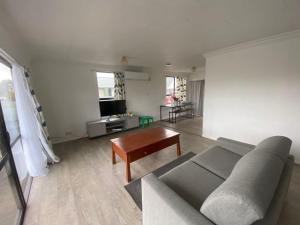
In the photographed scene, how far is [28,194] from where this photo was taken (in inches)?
73.1

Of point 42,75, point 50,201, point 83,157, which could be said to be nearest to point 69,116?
point 42,75

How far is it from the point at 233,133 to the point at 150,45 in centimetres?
284

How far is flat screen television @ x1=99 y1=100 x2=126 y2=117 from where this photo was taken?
14.2 ft

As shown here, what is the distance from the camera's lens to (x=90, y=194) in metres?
1.84

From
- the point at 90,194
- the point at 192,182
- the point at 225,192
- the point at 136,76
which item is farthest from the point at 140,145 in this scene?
the point at 136,76

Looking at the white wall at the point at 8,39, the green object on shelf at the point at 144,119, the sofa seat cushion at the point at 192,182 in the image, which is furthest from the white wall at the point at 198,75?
the white wall at the point at 8,39

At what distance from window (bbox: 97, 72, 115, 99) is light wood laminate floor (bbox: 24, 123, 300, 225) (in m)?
2.31

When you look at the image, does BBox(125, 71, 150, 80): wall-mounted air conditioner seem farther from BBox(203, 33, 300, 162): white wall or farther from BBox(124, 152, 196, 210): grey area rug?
BBox(124, 152, 196, 210): grey area rug

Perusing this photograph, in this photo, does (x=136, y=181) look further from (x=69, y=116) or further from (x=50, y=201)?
(x=69, y=116)

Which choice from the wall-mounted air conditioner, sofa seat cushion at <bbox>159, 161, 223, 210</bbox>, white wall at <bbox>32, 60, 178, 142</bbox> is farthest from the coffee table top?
the wall-mounted air conditioner

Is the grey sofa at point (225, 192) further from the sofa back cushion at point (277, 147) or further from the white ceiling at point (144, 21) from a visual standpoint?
the white ceiling at point (144, 21)

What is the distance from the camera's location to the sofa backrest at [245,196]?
2.27ft

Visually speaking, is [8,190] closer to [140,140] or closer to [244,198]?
[140,140]

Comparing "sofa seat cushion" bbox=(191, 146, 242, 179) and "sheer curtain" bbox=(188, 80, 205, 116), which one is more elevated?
"sheer curtain" bbox=(188, 80, 205, 116)
